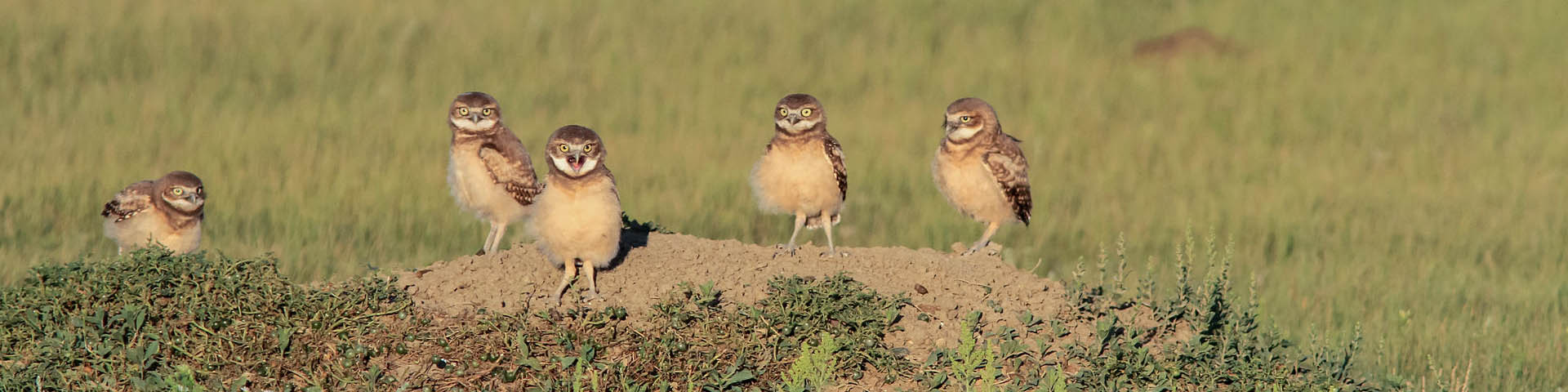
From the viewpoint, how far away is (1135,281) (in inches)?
479

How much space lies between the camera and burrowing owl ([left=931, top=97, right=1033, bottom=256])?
10.6 m

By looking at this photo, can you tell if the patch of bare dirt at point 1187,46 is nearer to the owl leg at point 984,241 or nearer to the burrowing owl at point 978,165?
the owl leg at point 984,241

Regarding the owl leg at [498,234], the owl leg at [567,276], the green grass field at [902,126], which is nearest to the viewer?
the owl leg at [567,276]

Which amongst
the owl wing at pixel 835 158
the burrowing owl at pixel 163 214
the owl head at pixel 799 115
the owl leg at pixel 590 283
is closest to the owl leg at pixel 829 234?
the owl wing at pixel 835 158

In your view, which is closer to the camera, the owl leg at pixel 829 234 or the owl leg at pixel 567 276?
the owl leg at pixel 567 276

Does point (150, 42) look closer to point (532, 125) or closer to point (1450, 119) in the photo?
point (532, 125)

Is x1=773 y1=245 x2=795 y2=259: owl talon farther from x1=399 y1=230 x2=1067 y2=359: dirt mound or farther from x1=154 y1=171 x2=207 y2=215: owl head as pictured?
x1=154 y1=171 x2=207 y2=215: owl head

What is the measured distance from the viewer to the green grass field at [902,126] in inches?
505

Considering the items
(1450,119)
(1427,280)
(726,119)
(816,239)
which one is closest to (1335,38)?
(1450,119)

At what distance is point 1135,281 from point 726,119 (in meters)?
7.12

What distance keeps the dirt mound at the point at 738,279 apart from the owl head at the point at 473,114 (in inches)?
34.6

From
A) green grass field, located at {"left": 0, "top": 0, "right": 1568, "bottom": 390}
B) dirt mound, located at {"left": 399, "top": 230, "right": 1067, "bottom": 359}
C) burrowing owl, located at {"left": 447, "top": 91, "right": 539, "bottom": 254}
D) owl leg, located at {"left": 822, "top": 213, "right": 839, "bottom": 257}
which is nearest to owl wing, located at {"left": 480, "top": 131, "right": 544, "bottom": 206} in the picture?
burrowing owl, located at {"left": 447, "top": 91, "right": 539, "bottom": 254}

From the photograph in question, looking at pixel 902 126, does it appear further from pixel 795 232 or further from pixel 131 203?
pixel 131 203

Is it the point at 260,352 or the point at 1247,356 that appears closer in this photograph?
the point at 260,352
